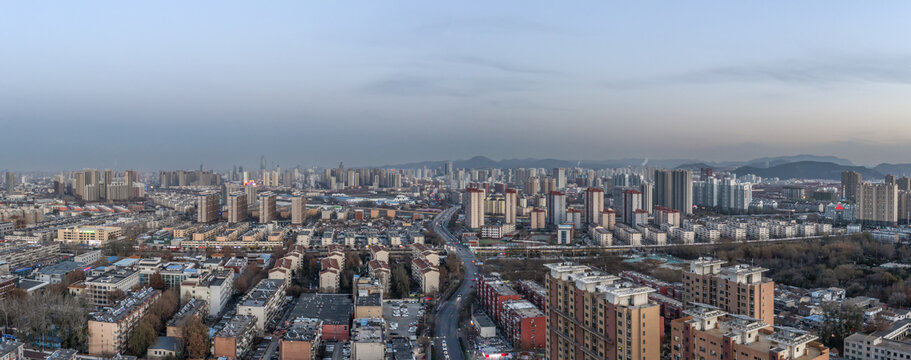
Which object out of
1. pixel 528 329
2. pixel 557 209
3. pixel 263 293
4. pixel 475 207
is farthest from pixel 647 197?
pixel 263 293

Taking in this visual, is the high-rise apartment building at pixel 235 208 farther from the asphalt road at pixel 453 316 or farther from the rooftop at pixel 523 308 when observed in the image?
the rooftop at pixel 523 308

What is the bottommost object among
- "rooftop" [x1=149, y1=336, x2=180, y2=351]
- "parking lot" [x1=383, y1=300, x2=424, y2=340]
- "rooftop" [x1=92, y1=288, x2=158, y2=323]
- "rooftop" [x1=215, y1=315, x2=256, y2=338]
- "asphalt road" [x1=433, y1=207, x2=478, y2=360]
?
"asphalt road" [x1=433, y1=207, x2=478, y2=360]

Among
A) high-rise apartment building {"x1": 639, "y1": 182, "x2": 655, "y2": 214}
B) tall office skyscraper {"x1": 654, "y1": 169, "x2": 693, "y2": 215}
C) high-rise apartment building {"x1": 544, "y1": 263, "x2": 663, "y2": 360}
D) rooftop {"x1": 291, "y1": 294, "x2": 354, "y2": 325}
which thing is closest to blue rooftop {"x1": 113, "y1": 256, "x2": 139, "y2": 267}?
rooftop {"x1": 291, "y1": 294, "x2": 354, "y2": 325}

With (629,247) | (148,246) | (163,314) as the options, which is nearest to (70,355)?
(163,314)

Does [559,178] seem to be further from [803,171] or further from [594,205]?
[803,171]

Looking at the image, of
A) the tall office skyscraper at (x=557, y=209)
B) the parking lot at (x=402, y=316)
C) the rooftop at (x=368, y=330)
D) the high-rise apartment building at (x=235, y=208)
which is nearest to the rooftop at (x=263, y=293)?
the rooftop at (x=368, y=330)

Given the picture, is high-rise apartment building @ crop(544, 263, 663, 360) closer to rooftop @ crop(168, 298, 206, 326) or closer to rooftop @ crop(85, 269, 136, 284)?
rooftop @ crop(168, 298, 206, 326)

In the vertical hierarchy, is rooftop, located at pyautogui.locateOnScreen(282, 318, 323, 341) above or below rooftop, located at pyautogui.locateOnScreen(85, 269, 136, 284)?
below
